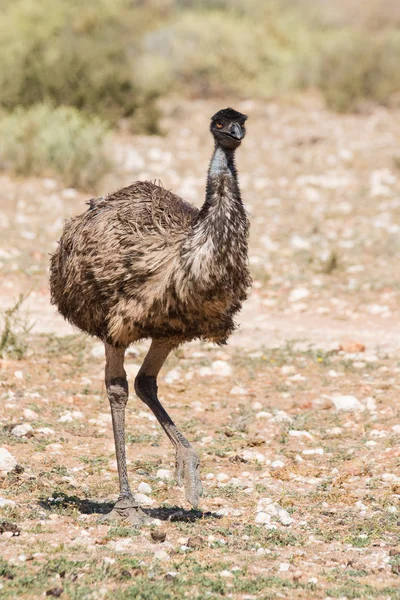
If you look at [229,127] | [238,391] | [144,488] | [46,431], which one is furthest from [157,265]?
[238,391]

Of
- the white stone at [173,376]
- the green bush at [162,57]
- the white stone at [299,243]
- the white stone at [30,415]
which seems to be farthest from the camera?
the green bush at [162,57]

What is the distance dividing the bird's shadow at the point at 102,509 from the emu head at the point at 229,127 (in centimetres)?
194

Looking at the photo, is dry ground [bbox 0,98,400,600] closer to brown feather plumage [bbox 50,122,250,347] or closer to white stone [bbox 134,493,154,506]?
white stone [bbox 134,493,154,506]

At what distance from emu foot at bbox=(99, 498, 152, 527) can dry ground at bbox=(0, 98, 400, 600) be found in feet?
0.24

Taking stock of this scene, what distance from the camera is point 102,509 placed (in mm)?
5500

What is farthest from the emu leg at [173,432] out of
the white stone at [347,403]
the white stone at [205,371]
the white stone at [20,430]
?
the white stone at [205,371]

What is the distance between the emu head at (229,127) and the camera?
16.0 feet

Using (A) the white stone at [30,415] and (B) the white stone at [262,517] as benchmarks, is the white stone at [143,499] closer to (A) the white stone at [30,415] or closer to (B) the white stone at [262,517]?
(B) the white stone at [262,517]

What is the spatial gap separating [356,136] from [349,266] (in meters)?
6.86

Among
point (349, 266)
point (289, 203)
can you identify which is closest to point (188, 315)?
point (349, 266)

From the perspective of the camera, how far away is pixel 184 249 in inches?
194

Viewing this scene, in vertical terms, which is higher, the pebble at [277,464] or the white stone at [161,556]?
the pebble at [277,464]

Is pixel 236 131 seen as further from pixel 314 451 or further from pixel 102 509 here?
pixel 314 451

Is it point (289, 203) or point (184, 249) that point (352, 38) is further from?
point (184, 249)
